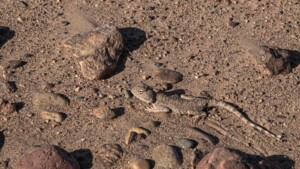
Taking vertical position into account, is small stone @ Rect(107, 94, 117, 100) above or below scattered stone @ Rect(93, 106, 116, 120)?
above

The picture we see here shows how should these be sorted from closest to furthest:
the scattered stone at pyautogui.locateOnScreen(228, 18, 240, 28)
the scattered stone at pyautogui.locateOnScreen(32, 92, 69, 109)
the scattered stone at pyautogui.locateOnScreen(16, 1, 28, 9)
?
the scattered stone at pyautogui.locateOnScreen(32, 92, 69, 109), the scattered stone at pyautogui.locateOnScreen(228, 18, 240, 28), the scattered stone at pyautogui.locateOnScreen(16, 1, 28, 9)

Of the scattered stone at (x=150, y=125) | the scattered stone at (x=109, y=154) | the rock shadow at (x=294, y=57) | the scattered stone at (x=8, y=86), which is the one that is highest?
the rock shadow at (x=294, y=57)

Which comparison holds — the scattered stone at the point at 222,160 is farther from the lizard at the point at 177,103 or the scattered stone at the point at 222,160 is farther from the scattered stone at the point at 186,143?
the lizard at the point at 177,103

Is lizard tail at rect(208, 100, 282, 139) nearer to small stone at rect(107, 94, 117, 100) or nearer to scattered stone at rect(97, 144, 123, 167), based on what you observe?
small stone at rect(107, 94, 117, 100)

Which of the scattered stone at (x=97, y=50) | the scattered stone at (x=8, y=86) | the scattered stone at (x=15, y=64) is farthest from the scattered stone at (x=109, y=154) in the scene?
the scattered stone at (x=15, y=64)

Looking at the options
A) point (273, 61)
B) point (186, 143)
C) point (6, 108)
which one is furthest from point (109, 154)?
point (273, 61)

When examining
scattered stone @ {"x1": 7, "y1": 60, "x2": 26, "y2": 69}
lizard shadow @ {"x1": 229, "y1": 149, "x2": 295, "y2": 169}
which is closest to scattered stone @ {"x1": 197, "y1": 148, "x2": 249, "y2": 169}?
lizard shadow @ {"x1": 229, "y1": 149, "x2": 295, "y2": 169}
